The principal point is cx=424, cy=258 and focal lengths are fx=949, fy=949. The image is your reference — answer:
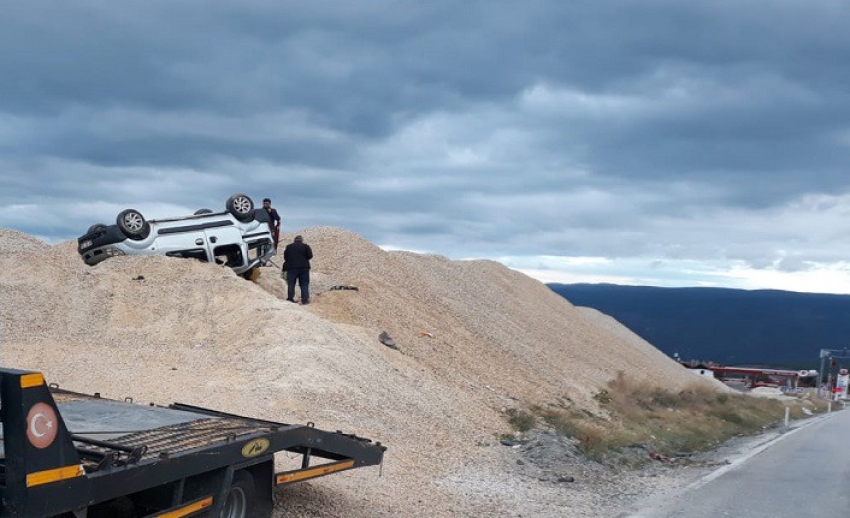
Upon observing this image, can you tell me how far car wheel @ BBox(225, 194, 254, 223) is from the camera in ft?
65.4

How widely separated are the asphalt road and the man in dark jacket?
9340 millimetres

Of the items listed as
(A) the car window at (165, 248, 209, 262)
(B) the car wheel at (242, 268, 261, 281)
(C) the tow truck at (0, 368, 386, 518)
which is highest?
(A) the car window at (165, 248, 209, 262)

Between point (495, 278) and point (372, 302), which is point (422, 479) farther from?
point (495, 278)

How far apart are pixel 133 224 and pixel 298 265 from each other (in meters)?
3.42

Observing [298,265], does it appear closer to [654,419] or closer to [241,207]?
[241,207]

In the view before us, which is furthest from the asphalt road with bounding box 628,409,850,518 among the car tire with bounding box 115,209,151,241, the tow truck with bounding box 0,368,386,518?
the car tire with bounding box 115,209,151,241

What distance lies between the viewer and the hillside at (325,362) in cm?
1127

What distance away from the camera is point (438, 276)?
97.8ft

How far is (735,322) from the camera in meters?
106

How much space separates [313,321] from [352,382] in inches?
92.5

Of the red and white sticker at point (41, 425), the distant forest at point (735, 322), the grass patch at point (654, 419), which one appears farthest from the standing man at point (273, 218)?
the distant forest at point (735, 322)

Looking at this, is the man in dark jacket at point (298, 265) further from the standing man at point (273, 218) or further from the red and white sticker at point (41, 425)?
the red and white sticker at point (41, 425)

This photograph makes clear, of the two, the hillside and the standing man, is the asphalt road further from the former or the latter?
the standing man

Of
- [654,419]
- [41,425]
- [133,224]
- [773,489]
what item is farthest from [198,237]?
[41,425]
